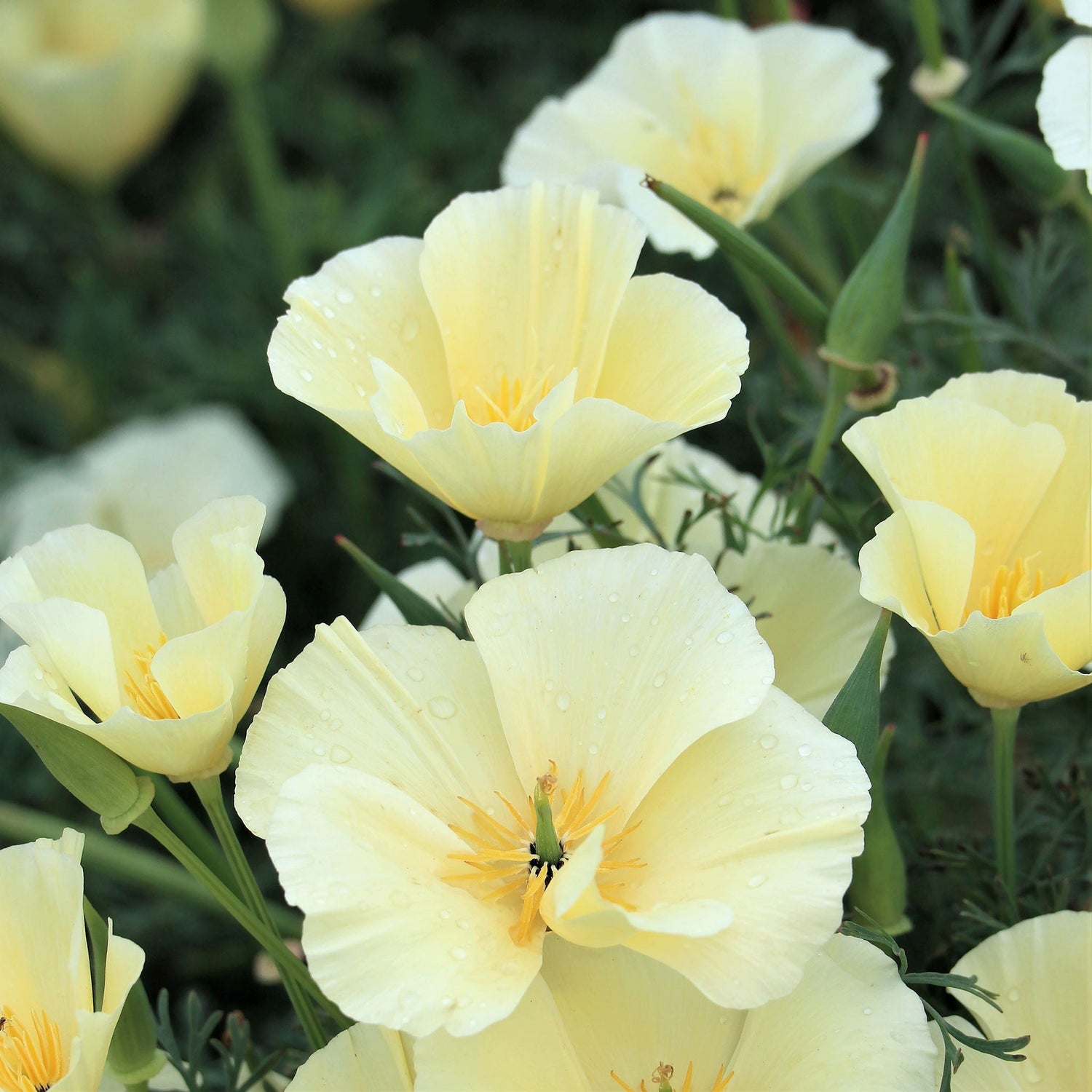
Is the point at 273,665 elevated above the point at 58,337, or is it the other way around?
the point at 58,337

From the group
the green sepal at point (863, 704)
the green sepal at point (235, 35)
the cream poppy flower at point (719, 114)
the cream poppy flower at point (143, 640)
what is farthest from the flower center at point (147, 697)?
the green sepal at point (235, 35)

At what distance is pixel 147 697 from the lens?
1.51ft

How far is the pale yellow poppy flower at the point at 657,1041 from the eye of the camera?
396 millimetres

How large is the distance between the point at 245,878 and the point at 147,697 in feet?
0.22

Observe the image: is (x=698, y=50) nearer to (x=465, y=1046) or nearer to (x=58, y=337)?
(x=465, y=1046)

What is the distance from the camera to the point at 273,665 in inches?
39.2

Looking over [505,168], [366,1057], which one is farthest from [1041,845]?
[505,168]

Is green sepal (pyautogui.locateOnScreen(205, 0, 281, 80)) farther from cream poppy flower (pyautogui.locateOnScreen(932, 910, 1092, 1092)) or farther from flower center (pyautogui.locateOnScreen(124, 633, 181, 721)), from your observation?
cream poppy flower (pyautogui.locateOnScreen(932, 910, 1092, 1092))

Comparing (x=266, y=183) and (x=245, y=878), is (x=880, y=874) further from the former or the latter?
(x=266, y=183)

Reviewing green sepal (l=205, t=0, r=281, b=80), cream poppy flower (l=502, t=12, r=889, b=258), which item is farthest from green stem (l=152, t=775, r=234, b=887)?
green sepal (l=205, t=0, r=281, b=80)

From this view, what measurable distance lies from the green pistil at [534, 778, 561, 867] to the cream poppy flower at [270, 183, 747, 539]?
104 millimetres

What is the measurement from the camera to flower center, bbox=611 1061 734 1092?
402 millimetres

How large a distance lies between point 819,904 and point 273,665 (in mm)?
669

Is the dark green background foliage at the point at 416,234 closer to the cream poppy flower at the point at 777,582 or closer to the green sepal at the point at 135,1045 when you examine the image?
the cream poppy flower at the point at 777,582
